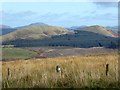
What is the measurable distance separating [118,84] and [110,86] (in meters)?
0.21

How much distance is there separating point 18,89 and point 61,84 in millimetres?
1120

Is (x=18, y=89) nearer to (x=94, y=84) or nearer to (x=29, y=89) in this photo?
(x=29, y=89)

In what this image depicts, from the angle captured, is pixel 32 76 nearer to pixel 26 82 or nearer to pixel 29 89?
pixel 26 82

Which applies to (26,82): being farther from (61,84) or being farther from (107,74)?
(107,74)

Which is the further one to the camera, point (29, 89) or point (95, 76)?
point (95, 76)

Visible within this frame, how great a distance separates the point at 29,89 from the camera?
8.61 meters

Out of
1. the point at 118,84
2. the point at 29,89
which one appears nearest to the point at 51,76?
the point at 29,89

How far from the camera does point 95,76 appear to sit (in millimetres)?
9438

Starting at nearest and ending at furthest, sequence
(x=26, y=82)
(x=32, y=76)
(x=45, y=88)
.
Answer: (x=45, y=88) → (x=26, y=82) → (x=32, y=76)

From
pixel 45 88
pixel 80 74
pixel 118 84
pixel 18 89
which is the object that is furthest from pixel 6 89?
pixel 118 84

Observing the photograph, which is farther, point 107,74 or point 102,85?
point 107,74

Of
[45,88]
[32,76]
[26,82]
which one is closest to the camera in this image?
[45,88]

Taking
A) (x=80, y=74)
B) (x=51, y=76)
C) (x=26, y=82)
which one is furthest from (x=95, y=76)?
(x=26, y=82)

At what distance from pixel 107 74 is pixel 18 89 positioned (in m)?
2.56
